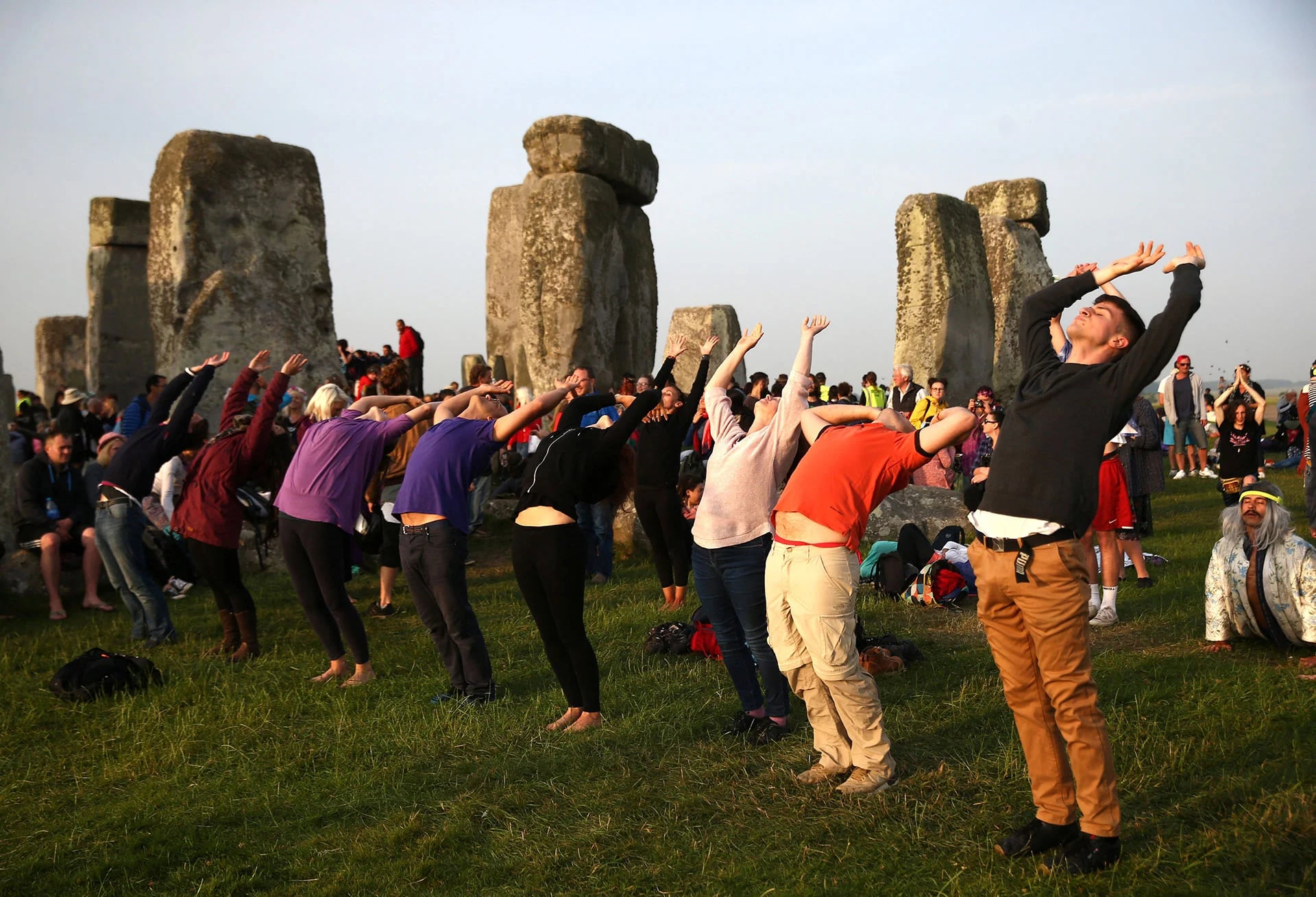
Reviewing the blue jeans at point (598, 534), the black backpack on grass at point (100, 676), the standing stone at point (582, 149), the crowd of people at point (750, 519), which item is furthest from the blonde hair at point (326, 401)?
the standing stone at point (582, 149)

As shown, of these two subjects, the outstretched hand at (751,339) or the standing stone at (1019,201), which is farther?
the standing stone at (1019,201)

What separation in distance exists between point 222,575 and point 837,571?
486cm

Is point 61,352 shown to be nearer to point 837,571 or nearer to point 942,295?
point 942,295

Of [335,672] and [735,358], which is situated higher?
[735,358]

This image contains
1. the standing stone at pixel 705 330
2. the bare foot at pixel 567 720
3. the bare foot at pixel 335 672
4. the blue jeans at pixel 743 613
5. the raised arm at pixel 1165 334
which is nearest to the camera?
the raised arm at pixel 1165 334

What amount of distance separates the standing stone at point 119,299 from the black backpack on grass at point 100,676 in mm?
13425

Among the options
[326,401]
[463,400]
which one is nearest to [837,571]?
[463,400]

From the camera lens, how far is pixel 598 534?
973cm

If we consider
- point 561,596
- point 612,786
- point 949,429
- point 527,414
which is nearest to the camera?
point 949,429

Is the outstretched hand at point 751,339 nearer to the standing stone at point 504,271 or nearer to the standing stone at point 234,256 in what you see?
the standing stone at point 234,256

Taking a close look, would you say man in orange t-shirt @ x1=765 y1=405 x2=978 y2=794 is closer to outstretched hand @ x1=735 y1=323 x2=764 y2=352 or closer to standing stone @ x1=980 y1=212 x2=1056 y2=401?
outstretched hand @ x1=735 y1=323 x2=764 y2=352

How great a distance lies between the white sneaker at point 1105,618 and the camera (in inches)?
300

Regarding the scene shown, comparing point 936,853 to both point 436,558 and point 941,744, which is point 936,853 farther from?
point 436,558

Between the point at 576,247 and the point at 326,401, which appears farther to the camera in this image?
the point at 576,247
